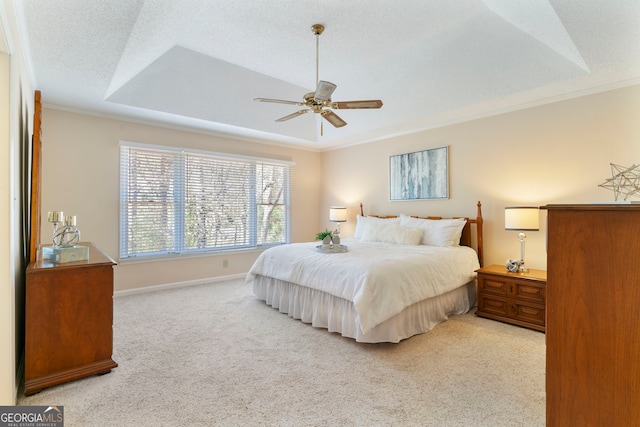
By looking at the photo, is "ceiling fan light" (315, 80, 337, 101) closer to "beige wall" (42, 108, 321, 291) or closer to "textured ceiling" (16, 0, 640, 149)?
"textured ceiling" (16, 0, 640, 149)

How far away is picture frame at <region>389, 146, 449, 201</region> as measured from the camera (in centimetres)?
463

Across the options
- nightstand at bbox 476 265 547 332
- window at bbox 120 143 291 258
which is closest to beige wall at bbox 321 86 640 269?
nightstand at bbox 476 265 547 332

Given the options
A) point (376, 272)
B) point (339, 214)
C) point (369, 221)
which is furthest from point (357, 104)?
point (339, 214)

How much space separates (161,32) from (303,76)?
168cm

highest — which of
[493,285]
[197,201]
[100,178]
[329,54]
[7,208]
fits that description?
[329,54]

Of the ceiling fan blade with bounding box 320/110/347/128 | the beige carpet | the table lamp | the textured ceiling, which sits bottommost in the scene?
the beige carpet

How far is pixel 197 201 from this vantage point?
500 centimetres

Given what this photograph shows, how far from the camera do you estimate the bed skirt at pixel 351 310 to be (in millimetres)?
2811

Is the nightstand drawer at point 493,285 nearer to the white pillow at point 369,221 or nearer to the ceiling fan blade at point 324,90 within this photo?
the white pillow at point 369,221

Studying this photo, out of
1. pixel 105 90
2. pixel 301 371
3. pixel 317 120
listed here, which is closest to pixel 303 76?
pixel 317 120

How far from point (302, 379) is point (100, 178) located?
379cm

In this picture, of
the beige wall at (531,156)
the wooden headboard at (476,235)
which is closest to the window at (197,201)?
the beige wall at (531,156)

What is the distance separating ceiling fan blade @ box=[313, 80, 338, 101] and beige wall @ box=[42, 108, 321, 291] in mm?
3047

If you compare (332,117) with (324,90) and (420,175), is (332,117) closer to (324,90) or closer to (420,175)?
(324,90)
